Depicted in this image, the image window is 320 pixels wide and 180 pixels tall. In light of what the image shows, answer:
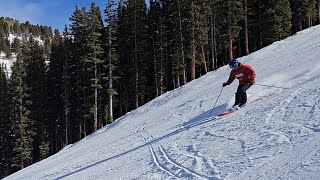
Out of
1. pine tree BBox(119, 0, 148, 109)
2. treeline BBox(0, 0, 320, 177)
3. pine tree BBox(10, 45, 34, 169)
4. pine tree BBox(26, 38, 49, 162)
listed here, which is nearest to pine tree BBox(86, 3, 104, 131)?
treeline BBox(0, 0, 320, 177)

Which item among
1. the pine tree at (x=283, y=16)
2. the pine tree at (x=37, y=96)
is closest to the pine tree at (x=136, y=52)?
the pine tree at (x=37, y=96)

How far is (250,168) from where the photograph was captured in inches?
278

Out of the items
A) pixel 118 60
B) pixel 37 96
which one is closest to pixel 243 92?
pixel 118 60

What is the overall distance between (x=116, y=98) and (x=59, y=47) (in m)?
13.3

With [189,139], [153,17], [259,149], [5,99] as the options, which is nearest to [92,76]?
[153,17]

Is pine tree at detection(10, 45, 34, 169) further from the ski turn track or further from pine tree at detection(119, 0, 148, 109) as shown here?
the ski turn track

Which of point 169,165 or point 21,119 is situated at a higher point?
point 21,119

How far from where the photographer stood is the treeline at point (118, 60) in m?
39.8

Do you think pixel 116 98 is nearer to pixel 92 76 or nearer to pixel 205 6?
pixel 92 76

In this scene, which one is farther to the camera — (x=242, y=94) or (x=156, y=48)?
(x=156, y=48)

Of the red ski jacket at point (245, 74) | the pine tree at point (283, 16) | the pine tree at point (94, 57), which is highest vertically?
the pine tree at point (283, 16)

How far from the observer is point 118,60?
44.7m

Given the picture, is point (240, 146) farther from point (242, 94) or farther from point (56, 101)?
point (56, 101)

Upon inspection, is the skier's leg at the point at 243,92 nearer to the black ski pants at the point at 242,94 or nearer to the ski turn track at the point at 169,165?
the black ski pants at the point at 242,94
